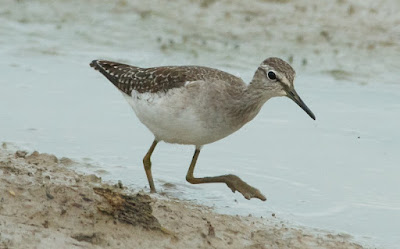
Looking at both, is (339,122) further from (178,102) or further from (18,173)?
(18,173)

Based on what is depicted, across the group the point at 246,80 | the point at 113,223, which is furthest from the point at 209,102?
the point at 246,80

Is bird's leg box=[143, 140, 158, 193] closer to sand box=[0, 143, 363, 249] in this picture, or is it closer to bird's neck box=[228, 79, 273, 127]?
sand box=[0, 143, 363, 249]

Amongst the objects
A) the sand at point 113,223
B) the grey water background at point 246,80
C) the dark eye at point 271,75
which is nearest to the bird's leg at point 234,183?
the grey water background at point 246,80

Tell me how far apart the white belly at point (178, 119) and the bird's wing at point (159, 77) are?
13 centimetres

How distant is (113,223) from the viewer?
7234 millimetres

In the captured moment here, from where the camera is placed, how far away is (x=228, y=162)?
10070 millimetres

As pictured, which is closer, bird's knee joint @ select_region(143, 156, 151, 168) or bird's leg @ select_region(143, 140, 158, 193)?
bird's leg @ select_region(143, 140, 158, 193)

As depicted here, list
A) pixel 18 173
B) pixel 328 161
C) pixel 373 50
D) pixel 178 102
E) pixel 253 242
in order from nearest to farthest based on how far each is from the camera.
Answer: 1. pixel 253 242
2. pixel 18 173
3. pixel 178 102
4. pixel 328 161
5. pixel 373 50

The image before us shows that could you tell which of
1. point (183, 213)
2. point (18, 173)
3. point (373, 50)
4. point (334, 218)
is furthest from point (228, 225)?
point (373, 50)

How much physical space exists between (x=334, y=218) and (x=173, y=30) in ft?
23.7

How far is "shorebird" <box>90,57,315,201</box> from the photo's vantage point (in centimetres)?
866

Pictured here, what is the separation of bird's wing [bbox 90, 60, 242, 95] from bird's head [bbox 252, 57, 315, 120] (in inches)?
13.5

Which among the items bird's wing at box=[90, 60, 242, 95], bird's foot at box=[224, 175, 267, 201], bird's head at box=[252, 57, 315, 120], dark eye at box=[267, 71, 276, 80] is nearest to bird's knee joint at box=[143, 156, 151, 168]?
bird's wing at box=[90, 60, 242, 95]

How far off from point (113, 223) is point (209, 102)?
194 cm
